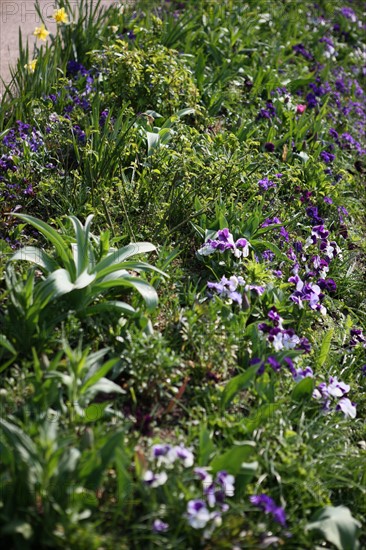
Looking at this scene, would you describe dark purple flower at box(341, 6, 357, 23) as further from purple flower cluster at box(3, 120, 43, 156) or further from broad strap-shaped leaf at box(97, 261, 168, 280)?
broad strap-shaped leaf at box(97, 261, 168, 280)

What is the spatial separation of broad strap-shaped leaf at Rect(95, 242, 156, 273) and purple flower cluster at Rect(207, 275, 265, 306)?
1.05ft

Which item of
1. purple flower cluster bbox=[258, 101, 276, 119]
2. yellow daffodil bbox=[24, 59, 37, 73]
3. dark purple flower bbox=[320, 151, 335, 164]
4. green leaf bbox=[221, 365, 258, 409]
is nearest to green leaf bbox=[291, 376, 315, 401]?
green leaf bbox=[221, 365, 258, 409]

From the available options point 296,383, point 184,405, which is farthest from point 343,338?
point 184,405

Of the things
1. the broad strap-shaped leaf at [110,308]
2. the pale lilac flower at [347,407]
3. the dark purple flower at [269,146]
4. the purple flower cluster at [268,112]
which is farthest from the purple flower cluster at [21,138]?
the pale lilac flower at [347,407]

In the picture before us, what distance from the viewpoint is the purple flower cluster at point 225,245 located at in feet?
10.4

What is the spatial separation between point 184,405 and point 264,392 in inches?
12.5

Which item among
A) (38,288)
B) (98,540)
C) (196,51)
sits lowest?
(98,540)

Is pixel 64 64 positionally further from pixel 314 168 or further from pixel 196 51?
pixel 314 168

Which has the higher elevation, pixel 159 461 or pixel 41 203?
pixel 41 203

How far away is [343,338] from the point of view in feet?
10.9

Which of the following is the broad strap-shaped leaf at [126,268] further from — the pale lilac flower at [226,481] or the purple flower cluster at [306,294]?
the pale lilac flower at [226,481]

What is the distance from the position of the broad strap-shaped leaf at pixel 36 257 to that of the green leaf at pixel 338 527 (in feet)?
4.70

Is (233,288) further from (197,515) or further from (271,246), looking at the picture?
(197,515)

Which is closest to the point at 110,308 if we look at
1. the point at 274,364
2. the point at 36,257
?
the point at 36,257
